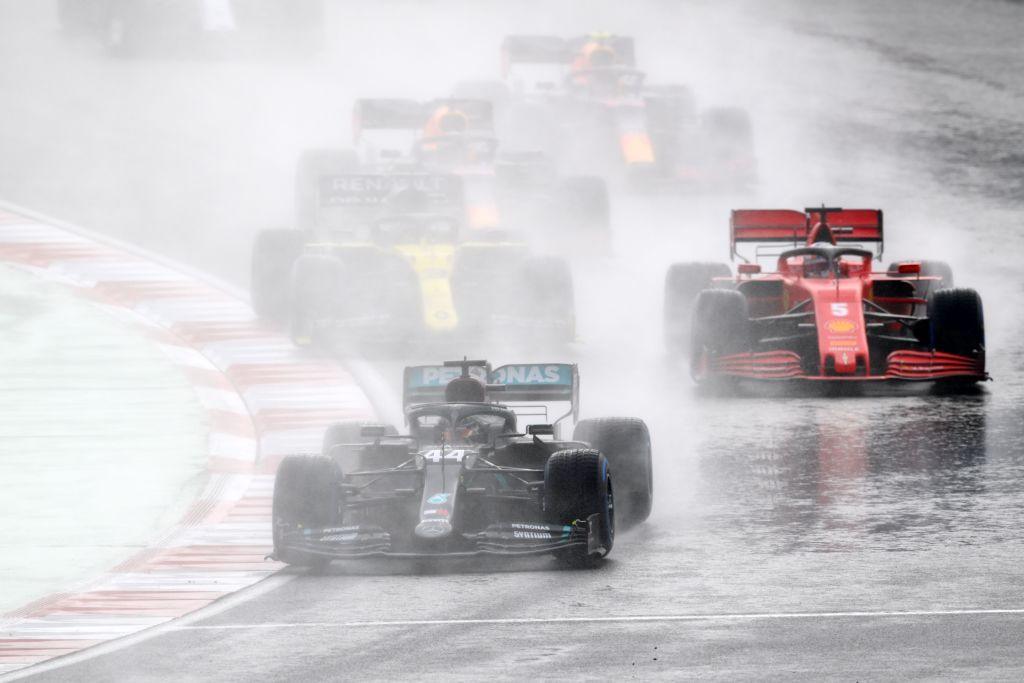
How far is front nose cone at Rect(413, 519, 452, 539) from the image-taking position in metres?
11.8

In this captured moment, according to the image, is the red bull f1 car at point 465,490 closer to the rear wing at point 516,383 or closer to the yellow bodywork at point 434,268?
the rear wing at point 516,383

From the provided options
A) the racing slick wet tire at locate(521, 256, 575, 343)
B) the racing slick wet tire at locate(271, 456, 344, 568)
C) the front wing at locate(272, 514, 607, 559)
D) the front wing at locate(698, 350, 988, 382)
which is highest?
the racing slick wet tire at locate(521, 256, 575, 343)

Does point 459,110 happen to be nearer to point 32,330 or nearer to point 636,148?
point 636,148

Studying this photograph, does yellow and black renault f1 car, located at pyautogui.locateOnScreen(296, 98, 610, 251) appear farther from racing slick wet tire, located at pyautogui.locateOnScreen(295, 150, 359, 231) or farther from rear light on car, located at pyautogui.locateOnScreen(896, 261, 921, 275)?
rear light on car, located at pyautogui.locateOnScreen(896, 261, 921, 275)

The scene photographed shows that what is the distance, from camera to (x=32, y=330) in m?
20.0

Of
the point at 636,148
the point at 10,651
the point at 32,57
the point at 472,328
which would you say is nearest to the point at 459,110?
the point at 636,148

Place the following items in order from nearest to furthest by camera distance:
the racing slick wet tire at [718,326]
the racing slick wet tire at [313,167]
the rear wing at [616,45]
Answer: the racing slick wet tire at [718,326] → the racing slick wet tire at [313,167] → the rear wing at [616,45]

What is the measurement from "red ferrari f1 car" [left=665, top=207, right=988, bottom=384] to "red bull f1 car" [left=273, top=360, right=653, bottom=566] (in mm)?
5064

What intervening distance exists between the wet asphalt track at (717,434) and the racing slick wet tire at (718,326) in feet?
1.43

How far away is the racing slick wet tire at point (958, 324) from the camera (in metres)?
18.0

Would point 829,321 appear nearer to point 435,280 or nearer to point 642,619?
point 435,280

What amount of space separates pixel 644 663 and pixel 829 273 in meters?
10.0

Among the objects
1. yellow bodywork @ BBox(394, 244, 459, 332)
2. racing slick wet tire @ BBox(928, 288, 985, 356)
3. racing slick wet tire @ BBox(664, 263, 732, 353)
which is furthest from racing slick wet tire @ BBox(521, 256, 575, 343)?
racing slick wet tire @ BBox(928, 288, 985, 356)

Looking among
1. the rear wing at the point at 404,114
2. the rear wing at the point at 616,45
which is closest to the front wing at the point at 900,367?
the rear wing at the point at 404,114
